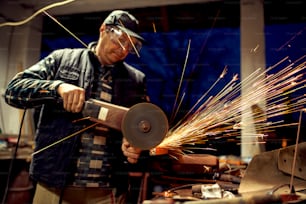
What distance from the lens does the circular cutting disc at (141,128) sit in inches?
32.8

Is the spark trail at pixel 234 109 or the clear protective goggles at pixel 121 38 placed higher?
the clear protective goggles at pixel 121 38

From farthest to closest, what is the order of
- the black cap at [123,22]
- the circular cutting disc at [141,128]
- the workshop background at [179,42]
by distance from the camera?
the workshop background at [179,42], the black cap at [123,22], the circular cutting disc at [141,128]

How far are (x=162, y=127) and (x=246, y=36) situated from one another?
1.24 metres

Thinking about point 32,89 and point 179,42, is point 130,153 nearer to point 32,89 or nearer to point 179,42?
point 32,89

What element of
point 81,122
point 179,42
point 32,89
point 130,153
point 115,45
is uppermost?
point 179,42

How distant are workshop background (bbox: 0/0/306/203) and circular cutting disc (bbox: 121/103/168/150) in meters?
0.45

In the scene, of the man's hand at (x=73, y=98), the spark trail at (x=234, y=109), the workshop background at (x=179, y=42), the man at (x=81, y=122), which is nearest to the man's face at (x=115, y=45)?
the man at (x=81, y=122)

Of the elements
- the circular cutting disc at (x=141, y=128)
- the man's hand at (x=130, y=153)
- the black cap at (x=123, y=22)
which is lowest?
the man's hand at (x=130, y=153)

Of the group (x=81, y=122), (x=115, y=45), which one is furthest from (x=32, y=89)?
(x=115, y=45)

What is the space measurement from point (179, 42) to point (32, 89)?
1.07 meters

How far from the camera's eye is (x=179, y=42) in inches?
69.6

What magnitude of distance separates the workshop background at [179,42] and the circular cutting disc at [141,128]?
Answer: 45 centimetres

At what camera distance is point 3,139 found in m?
1.45

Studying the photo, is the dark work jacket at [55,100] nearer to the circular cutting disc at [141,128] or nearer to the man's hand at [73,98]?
the man's hand at [73,98]
